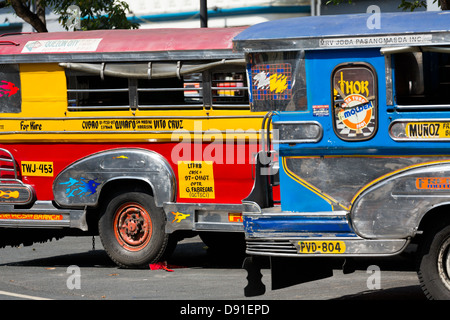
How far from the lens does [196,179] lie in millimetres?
11523

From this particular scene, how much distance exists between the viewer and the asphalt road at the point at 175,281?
9.71 metres

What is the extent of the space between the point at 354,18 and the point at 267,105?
1.17 m

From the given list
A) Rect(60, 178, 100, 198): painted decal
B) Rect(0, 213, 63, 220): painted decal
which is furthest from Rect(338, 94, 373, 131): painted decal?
Rect(0, 213, 63, 220): painted decal

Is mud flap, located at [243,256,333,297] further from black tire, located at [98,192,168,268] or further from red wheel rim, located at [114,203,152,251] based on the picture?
red wheel rim, located at [114,203,152,251]

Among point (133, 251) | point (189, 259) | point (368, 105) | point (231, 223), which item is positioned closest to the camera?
point (368, 105)

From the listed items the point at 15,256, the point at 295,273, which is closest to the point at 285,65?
the point at 295,273

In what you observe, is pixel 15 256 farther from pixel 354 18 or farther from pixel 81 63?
pixel 354 18

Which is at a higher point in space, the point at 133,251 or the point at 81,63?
the point at 81,63

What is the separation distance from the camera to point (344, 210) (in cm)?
841

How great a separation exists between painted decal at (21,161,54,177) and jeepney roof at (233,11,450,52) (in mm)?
4474

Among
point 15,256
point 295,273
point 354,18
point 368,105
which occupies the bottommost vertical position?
point 15,256

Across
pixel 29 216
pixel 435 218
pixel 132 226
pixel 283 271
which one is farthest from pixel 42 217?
pixel 435 218

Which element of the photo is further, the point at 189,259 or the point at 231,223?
the point at 189,259

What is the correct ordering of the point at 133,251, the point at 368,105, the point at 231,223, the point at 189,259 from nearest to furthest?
the point at 368,105 → the point at 231,223 → the point at 133,251 → the point at 189,259
